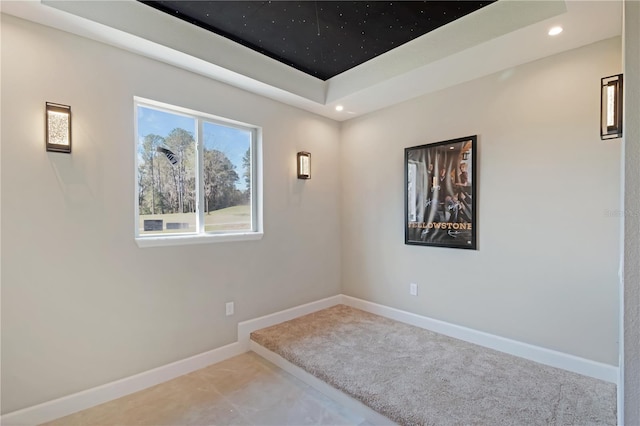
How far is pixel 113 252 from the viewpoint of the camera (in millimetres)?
2289

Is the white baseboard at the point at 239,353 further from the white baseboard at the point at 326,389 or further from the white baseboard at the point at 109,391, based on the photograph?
the white baseboard at the point at 326,389

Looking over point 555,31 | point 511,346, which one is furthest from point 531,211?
point 555,31

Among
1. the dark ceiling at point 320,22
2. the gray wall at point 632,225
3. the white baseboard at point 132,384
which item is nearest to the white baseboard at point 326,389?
the white baseboard at point 132,384

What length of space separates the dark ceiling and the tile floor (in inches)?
115

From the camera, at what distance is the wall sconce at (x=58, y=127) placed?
201 cm

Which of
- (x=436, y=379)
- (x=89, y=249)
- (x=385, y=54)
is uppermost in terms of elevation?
(x=385, y=54)

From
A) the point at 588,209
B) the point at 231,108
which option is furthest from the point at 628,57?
the point at 231,108

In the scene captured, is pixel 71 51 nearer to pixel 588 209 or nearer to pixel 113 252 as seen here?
pixel 113 252

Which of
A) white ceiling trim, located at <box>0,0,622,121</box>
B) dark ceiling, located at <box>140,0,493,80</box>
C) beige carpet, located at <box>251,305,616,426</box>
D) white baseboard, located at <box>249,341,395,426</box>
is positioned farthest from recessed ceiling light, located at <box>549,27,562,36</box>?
white baseboard, located at <box>249,341,395,426</box>

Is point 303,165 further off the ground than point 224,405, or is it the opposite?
point 303,165

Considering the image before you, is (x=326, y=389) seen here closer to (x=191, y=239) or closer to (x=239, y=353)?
(x=239, y=353)

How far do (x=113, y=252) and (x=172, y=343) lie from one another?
3.02ft

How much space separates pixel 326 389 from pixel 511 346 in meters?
1.68

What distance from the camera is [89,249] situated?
219 centimetres
